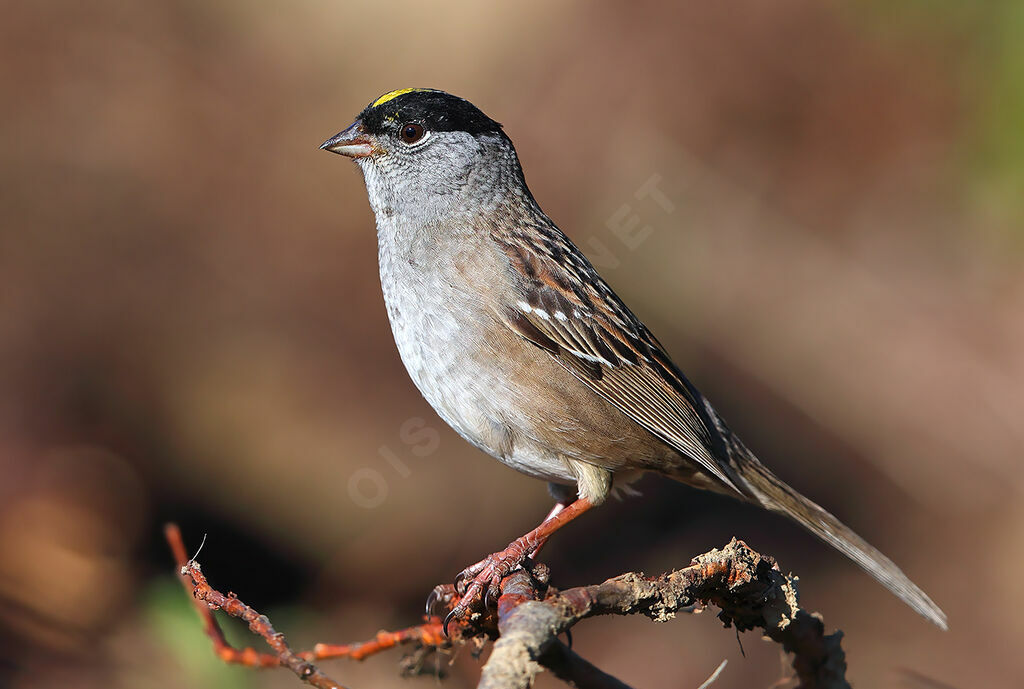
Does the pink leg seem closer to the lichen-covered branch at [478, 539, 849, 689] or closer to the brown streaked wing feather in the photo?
the brown streaked wing feather

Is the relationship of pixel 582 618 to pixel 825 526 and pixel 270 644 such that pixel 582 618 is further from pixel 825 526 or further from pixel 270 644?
pixel 825 526

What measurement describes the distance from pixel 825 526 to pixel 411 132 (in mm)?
2016

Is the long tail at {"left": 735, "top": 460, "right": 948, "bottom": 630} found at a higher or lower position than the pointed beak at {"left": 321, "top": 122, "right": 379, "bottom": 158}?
lower

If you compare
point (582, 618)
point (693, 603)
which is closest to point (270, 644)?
point (582, 618)

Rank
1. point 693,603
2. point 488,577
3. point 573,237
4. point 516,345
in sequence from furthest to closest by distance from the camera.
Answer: point 573,237
point 516,345
point 488,577
point 693,603

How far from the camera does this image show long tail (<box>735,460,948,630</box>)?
314 cm

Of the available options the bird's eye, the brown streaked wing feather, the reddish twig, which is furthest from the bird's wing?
the reddish twig

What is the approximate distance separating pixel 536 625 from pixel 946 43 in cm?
654

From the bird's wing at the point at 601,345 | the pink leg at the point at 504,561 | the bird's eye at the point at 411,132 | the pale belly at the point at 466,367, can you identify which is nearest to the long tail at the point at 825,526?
the bird's wing at the point at 601,345

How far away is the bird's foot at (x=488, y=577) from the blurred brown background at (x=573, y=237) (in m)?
2.08

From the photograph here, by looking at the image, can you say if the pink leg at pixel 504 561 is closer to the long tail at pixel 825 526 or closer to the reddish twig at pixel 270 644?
the reddish twig at pixel 270 644

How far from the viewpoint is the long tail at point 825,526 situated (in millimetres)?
3137

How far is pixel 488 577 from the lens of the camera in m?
2.71

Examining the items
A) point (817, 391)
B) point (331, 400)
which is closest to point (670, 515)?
point (817, 391)
